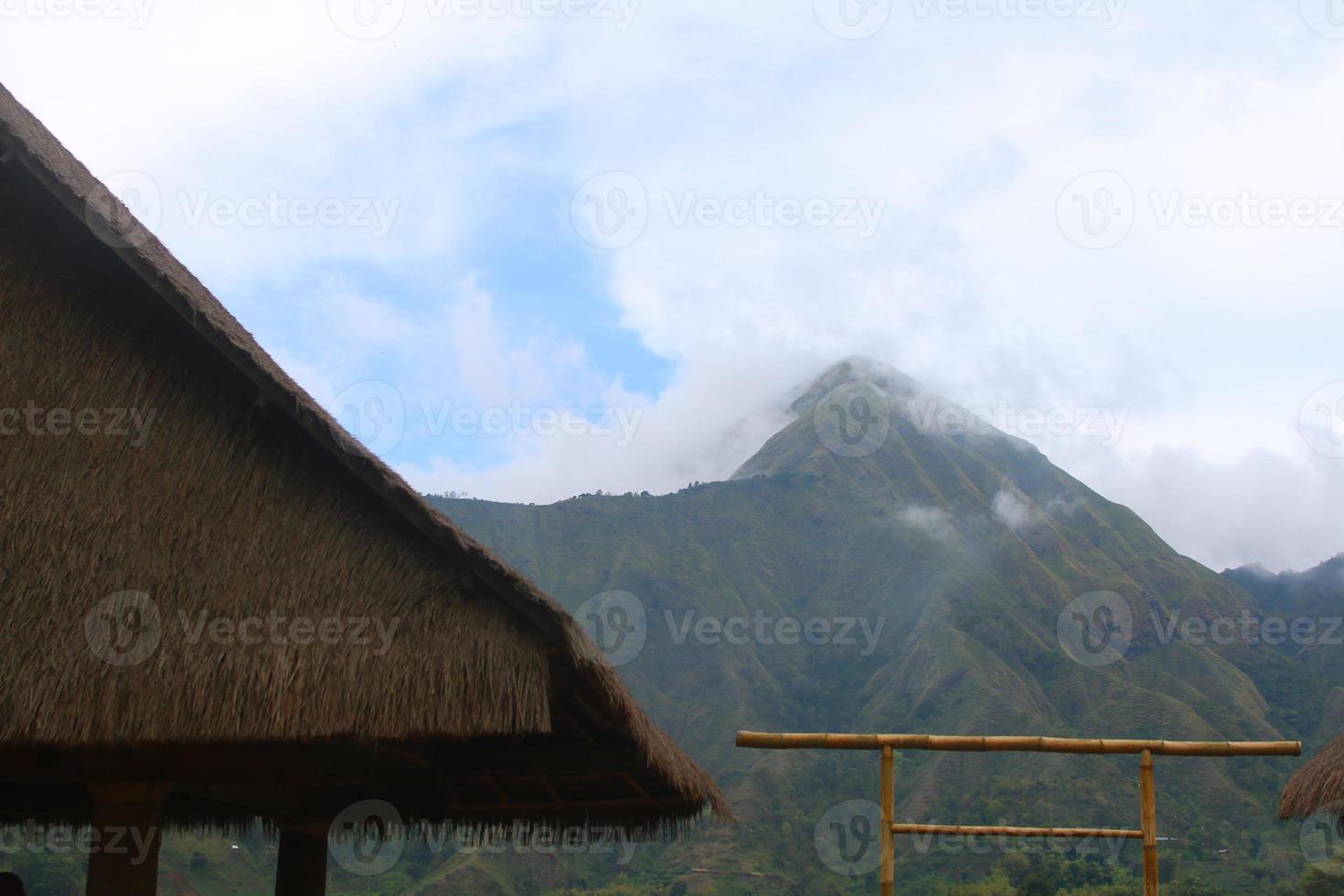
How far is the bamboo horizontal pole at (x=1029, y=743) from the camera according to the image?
4.57 meters

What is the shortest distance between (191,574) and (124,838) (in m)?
0.98

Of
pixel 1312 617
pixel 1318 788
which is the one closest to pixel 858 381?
pixel 1312 617

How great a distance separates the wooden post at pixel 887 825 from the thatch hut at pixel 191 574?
2.73 ft

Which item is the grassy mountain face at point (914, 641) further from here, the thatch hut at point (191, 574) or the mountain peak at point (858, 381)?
the thatch hut at point (191, 574)

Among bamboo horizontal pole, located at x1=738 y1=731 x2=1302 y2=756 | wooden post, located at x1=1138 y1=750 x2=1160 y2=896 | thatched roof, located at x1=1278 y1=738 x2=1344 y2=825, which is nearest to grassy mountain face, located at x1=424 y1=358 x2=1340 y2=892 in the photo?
thatched roof, located at x1=1278 y1=738 x2=1344 y2=825

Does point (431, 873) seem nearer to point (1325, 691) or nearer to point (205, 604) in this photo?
point (205, 604)

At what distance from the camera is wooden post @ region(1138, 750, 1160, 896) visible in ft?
15.6

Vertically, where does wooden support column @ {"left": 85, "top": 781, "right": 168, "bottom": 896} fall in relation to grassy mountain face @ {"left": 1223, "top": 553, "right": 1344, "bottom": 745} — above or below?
below

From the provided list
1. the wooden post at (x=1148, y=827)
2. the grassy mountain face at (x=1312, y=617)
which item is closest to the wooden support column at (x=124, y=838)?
the wooden post at (x=1148, y=827)

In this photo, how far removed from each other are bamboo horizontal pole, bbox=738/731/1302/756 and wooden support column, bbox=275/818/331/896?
225 cm

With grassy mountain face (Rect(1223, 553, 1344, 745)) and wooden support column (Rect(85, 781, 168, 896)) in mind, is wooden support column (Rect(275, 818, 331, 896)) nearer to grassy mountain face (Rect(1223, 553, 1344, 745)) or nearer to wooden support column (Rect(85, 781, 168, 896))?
wooden support column (Rect(85, 781, 168, 896))

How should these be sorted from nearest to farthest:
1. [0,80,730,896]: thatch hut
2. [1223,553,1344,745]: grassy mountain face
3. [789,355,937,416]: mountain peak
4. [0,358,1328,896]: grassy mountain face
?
[0,80,730,896]: thatch hut, [0,358,1328,896]: grassy mountain face, [1223,553,1344,745]: grassy mountain face, [789,355,937,416]: mountain peak

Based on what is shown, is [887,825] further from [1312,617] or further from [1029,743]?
[1312,617]

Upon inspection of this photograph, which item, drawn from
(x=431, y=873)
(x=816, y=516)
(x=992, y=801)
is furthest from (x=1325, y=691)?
(x=431, y=873)
